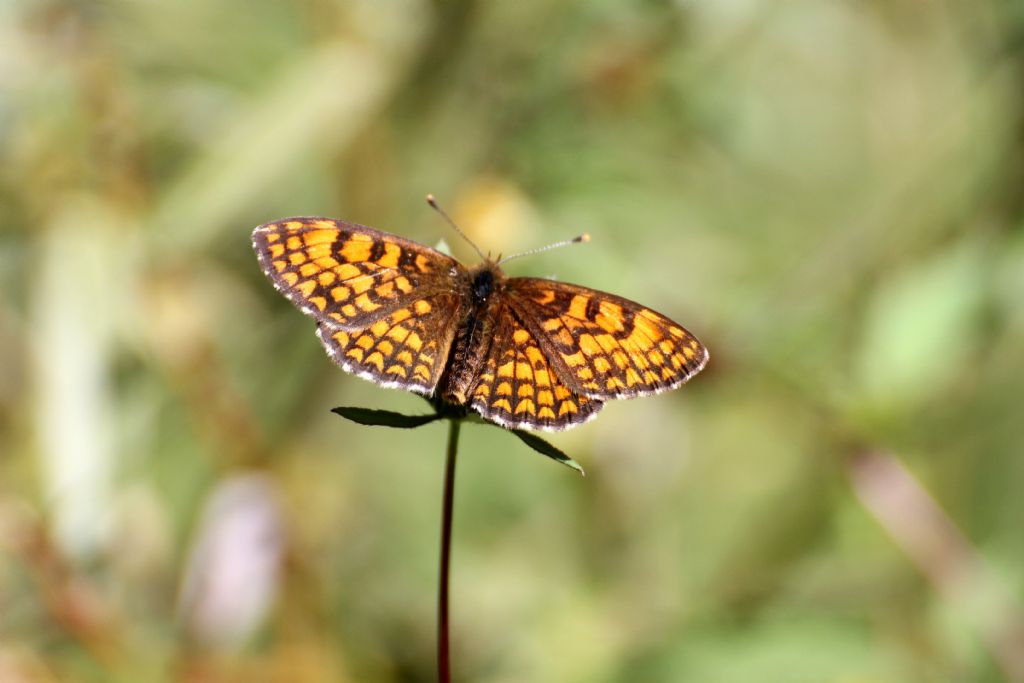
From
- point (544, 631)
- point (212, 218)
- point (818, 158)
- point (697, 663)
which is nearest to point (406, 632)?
point (544, 631)

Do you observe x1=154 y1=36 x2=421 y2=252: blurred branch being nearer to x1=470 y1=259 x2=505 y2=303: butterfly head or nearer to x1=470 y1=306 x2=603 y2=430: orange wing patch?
x1=470 y1=259 x2=505 y2=303: butterfly head

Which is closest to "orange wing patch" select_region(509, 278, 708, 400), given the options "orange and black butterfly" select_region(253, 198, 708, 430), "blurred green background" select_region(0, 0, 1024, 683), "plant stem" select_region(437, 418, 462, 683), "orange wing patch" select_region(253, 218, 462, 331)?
"orange and black butterfly" select_region(253, 198, 708, 430)

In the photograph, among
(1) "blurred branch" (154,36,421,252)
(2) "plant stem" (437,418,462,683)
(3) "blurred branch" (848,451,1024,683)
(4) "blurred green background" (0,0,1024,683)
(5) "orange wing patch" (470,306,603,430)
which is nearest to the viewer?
(2) "plant stem" (437,418,462,683)

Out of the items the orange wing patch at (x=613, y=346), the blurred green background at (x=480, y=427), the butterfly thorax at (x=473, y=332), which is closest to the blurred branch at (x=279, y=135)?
the blurred green background at (x=480, y=427)

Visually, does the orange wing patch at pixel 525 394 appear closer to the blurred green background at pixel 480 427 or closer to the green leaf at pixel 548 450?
the green leaf at pixel 548 450

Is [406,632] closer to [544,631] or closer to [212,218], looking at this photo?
[544,631]

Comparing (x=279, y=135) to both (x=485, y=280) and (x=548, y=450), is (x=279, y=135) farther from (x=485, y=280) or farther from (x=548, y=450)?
(x=548, y=450)
